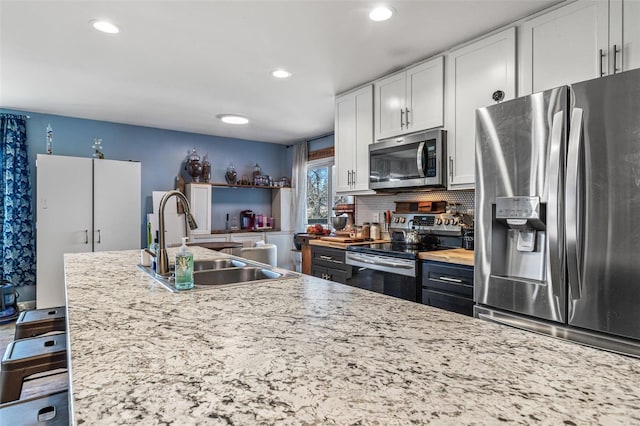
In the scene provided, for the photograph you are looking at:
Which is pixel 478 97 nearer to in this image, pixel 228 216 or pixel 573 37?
pixel 573 37

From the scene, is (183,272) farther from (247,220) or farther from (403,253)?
(247,220)

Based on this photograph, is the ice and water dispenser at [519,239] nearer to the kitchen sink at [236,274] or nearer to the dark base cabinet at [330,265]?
the kitchen sink at [236,274]

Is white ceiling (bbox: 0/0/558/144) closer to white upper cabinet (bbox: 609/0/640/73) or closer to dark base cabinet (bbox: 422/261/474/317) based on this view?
white upper cabinet (bbox: 609/0/640/73)

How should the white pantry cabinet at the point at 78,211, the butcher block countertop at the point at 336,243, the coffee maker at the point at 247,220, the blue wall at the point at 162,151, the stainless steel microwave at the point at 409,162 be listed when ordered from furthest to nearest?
the coffee maker at the point at 247,220
the blue wall at the point at 162,151
the white pantry cabinet at the point at 78,211
the butcher block countertop at the point at 336,243
the stainless steel microwave at the point at 409,162

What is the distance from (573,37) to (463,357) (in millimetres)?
2105

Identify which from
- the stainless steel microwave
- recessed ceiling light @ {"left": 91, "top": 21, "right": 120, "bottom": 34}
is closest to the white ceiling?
recessed ceiling light @ {"left": 91, "top": 21, "right": 120, "bottom": 34}

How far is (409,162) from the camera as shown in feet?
9.39

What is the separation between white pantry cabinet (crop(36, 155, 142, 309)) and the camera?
13.1 ft

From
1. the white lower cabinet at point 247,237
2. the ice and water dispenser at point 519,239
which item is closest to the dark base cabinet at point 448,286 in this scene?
the ice and water dispenser at point 519,239

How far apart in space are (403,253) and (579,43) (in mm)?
1595

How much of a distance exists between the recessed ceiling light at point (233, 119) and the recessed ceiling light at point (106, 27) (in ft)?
6.98

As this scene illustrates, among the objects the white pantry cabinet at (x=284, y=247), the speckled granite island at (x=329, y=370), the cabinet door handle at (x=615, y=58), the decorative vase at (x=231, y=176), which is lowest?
the white pantry cabinet at (x=284, y=247)

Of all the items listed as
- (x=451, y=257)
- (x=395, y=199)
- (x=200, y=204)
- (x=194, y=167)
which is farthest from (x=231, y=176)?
(x=451, y=257)

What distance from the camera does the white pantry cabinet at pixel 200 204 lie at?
518cm
